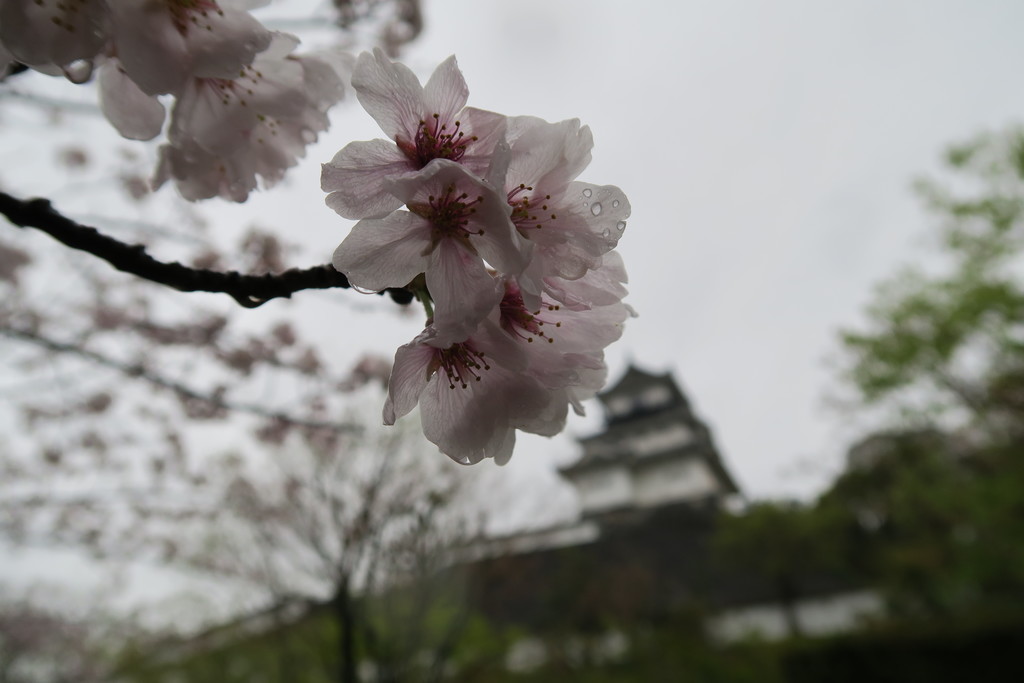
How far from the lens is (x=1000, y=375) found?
10.1m

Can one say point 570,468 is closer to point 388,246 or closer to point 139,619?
point 139,619

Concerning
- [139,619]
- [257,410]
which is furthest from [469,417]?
[139,619]

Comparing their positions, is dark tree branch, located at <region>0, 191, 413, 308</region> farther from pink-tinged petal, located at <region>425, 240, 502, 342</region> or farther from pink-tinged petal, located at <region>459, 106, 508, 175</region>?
pink-tinged petal, located at <region>459, 106, 508, 175</region>

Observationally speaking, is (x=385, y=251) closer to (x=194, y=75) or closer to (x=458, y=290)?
(x=458, y=290)

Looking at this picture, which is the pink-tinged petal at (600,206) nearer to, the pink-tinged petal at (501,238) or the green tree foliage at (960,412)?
the pink-tinged petal at (501,238)

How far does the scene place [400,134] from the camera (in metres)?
0.81

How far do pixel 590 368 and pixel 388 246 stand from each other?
1.09 ft

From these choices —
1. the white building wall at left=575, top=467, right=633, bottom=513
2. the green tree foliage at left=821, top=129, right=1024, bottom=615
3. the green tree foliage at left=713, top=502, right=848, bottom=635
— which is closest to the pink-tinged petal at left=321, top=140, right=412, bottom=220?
the green tree foliage at left=821, top=129, right=1024, bottom=615

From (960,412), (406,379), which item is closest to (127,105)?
(406,379)

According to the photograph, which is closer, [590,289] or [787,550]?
[590,289]

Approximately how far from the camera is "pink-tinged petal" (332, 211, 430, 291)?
69cm

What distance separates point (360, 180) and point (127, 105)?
1.52ft

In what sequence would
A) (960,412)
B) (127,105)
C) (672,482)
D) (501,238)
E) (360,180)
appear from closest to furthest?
(501,238), (360,180), (127,105), (960,412), (672,482)

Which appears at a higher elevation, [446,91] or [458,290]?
[446,91]
